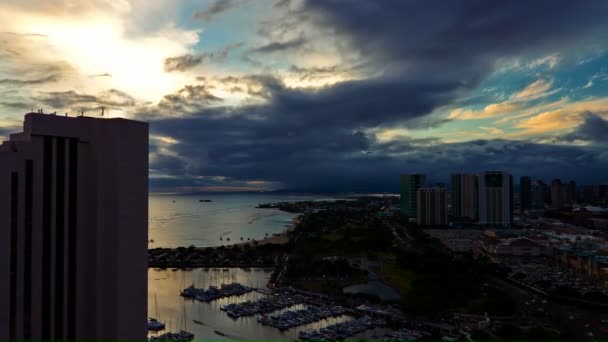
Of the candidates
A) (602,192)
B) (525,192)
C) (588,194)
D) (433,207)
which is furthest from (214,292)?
(602,192)

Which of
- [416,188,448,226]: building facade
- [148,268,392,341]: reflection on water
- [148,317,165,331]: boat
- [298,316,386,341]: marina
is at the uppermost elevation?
[416,188,448,226]: building facade

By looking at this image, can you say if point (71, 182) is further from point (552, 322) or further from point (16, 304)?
point (552, 322)

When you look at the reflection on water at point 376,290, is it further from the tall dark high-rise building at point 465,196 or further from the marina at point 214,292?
the tall dark high-rise building at point 465,196

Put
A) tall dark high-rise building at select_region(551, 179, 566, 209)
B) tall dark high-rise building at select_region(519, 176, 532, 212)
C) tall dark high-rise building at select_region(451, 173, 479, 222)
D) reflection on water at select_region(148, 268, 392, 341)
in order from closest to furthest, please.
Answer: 1. reflection on water at select_region(148, 268, 392, 341)
2. tall dark high-rise building at select_region(451, 173, 479, 222)
3. tall dark high-rise building at select_region(519, 176, 532, 212)
4. tall dark high-rise building at select_region(551, 179, 566, 209)

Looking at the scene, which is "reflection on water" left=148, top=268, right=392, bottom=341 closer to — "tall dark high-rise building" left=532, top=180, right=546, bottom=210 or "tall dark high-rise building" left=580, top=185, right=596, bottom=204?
"tall dark high-rise building" left=532, top=180, right=546, bottom=210

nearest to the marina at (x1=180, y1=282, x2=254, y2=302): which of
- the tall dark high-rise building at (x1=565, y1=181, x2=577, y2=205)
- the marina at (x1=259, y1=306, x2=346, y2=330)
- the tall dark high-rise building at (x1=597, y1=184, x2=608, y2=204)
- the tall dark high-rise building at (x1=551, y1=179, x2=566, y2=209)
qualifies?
the marina at (x1=259, y1=306, x2=346, y2=330)

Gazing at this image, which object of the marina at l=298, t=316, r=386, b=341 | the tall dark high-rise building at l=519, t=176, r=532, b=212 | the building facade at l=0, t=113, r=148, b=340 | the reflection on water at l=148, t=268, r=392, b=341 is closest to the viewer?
the building facade at l=0, t=113, r=148, b=340
